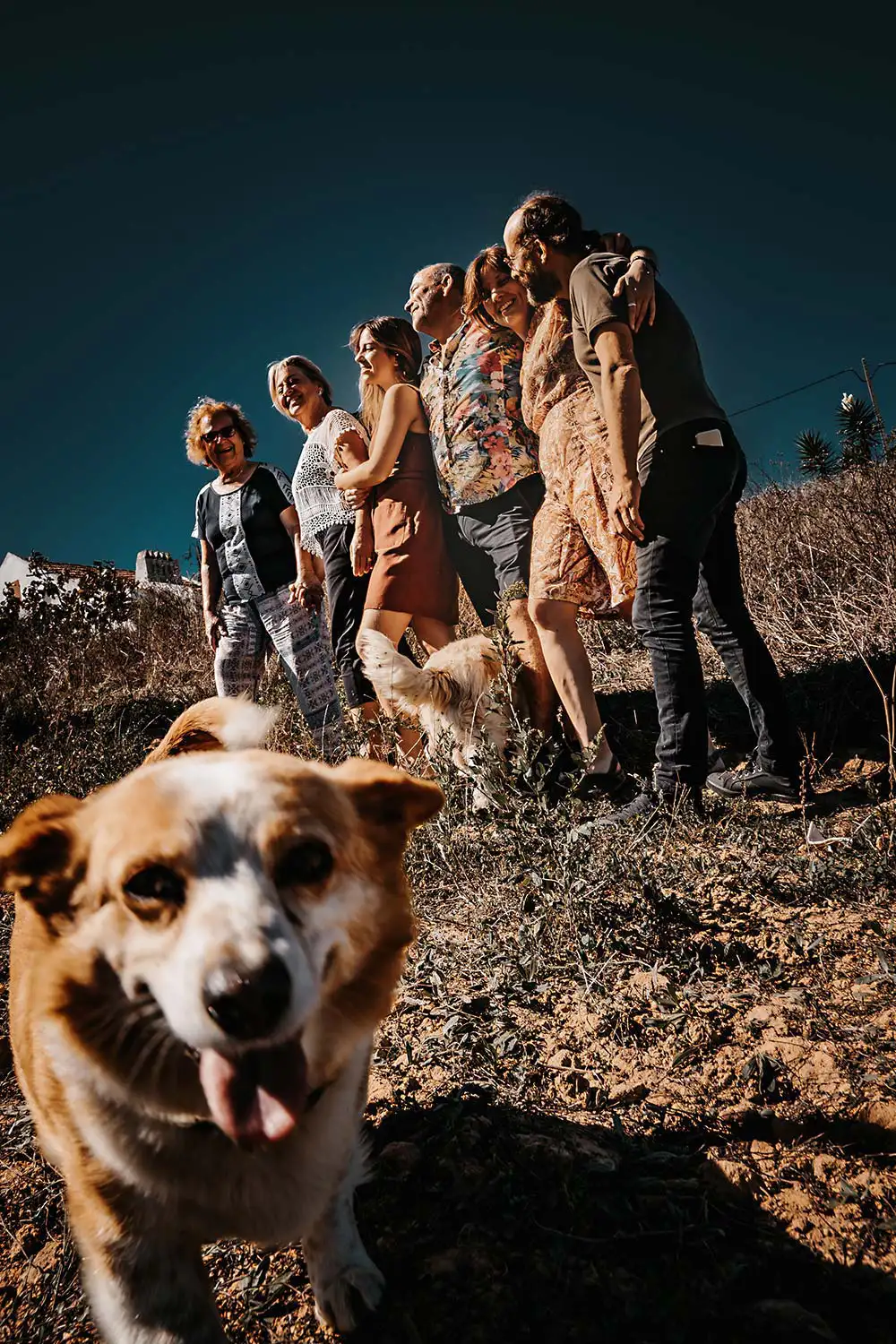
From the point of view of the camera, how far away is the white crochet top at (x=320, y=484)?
4.06m

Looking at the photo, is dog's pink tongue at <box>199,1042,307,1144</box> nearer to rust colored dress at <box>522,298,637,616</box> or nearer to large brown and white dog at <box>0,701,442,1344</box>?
large brown and white dog at <box>0,701,442,1344</box>

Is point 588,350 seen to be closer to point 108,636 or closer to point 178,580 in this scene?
point 108,636

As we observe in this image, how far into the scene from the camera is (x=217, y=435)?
4.23 m

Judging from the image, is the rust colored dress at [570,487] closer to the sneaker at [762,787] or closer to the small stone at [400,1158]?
the sneaker at [762,787]

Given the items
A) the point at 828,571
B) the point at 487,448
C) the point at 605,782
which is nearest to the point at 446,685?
the point at 605,782

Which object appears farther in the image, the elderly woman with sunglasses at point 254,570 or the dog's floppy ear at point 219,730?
the elderly woman with sunglasses at point 254,570

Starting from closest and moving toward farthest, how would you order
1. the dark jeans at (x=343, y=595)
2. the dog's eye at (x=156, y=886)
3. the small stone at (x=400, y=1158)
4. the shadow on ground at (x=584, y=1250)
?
the dog's eye at (x=156, y=886)
the shadow on ground at (x=584, y=1250)
the small stone at (x=400, y=1158)
the dark jeans at (x=343, y=595)

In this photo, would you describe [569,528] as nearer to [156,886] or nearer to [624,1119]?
[624,1119]

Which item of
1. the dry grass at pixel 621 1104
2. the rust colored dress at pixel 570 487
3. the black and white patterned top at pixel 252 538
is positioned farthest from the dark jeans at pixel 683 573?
the black and white patterned top at pixel 252 538

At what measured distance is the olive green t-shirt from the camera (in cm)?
264

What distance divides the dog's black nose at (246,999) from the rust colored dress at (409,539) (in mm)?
2909

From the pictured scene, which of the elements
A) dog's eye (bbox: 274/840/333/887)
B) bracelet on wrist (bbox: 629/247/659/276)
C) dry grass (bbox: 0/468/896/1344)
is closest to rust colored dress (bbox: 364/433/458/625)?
dry grass (bbox: 0/468/896/1344)

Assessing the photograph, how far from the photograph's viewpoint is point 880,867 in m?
2.20

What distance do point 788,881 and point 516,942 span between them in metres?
0.93
